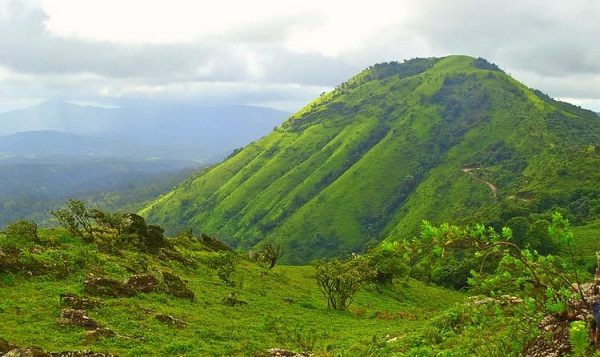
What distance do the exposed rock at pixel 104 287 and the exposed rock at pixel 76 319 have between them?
216 inches

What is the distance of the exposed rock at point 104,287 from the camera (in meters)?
30.1

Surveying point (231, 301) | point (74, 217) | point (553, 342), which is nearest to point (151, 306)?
point (231, 301)

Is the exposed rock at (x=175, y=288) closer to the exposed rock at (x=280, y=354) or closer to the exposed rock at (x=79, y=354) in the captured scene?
the exposed rock at (x=79, y=354)

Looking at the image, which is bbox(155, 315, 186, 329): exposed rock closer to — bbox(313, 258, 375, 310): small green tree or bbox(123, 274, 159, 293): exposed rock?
bbox(123, 274, 159, 293): exposed rock

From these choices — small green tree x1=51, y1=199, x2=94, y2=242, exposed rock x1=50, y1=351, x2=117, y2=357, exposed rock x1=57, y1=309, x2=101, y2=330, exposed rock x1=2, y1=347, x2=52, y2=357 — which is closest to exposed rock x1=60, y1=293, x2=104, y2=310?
exposed rock x1=57, y1=309, x2=101, y2=330

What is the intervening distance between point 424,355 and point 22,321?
22.7 metres

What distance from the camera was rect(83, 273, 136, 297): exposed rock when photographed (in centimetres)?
3006

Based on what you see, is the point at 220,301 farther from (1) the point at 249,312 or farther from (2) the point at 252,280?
(2) the point at 252,280

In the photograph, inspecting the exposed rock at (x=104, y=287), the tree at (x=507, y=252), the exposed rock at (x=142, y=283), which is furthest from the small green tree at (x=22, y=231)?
A: the tree at (x=507, y=252)

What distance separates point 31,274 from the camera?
31141 millimetres

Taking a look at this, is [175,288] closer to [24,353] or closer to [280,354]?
[280,354]

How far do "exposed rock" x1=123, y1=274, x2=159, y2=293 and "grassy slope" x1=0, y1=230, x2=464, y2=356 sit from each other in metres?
0.87

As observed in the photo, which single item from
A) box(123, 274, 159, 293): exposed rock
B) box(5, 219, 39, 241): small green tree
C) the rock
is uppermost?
box(5, 219, 39, 241): small green tree

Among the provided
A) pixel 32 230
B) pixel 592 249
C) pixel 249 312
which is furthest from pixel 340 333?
pixel 592 249
